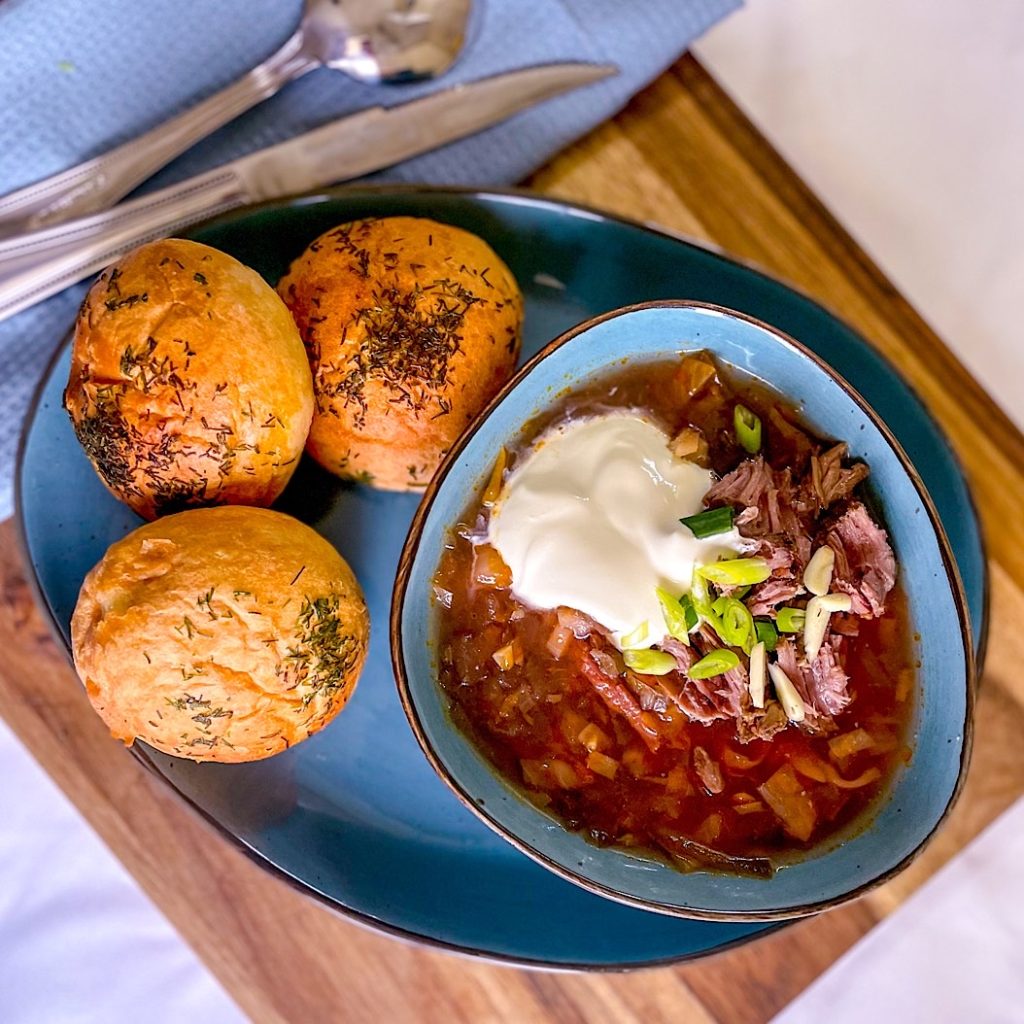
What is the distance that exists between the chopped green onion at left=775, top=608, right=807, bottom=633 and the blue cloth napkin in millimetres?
998

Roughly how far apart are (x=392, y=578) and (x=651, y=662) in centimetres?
51

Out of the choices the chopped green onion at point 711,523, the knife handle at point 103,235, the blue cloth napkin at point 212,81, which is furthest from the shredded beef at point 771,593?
the knife handle at point 103,235

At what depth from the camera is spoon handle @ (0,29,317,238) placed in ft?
6.20

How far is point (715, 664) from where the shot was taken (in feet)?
5.06

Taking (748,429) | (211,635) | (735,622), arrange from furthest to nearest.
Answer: (748,429)
(735,622)
(211,635)

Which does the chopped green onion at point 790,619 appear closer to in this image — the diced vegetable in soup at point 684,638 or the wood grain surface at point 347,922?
the diced vegetable in soup at point 684,638

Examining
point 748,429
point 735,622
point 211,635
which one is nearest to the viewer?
point 211,635

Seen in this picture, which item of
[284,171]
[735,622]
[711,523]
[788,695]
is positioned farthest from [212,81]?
[788,695]

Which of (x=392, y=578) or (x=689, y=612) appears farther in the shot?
(x=392, y=578)

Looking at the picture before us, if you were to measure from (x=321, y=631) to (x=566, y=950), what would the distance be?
27.2 inches

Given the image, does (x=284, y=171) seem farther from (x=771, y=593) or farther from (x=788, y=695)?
(x=788, y=695)

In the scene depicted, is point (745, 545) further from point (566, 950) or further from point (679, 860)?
point (566, 950)

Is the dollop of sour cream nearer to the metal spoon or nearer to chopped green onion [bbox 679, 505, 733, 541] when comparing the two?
chopped green onion [bbox 679, 505, 733, 541]

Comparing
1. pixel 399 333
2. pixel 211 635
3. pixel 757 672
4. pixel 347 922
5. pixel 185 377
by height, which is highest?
pixel 185 377
